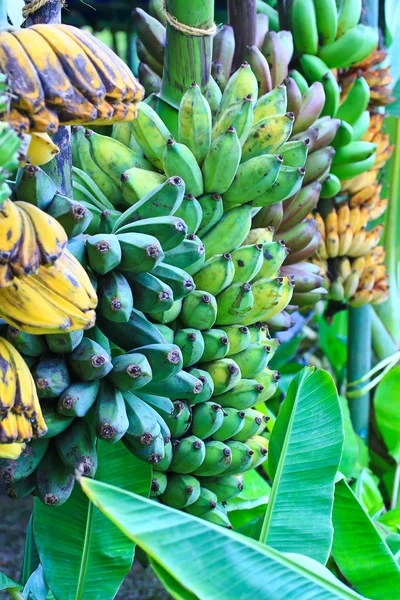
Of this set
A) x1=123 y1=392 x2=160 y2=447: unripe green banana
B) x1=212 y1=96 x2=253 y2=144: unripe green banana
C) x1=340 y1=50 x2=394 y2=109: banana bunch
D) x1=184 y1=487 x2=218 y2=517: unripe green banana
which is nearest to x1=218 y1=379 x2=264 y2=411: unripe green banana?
x1=184 y1=487 x2=218 y2=517: unripe green banana

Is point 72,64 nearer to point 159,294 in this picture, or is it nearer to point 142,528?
point 159,294

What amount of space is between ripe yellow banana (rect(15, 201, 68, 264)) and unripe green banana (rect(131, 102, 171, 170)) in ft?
1.22

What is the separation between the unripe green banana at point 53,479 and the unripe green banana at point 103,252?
193 mm

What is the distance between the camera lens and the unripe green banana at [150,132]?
800mm

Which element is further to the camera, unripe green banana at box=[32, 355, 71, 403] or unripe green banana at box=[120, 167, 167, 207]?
unripe green banana at box=[120, 167, 167, 207]

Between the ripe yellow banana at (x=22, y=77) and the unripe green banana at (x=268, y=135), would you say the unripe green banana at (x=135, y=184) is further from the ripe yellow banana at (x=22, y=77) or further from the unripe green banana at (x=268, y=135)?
the ripe yellow banana at (x=22, y=77)

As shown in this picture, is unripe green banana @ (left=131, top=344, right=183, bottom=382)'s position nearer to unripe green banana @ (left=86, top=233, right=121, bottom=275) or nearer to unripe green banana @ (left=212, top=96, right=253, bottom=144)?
unripe green banana @ (left=86, top=233, right=121, bottom=275)

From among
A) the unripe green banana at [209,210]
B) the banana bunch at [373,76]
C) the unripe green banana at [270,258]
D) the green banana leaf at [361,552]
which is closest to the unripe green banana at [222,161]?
the unripe green banana at [209,210]

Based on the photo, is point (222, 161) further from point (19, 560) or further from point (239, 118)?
point (19, 560)

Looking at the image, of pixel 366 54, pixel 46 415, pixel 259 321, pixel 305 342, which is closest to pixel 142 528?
pixel 46 415

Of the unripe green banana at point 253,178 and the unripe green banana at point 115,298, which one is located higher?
the unripe green banana at point 253,178

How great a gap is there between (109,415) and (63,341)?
0.26 feet

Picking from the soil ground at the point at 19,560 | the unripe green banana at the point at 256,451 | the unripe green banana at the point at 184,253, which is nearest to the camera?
the unripe green banana at the point at 184,253

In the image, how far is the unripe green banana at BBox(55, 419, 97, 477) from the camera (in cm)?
57
